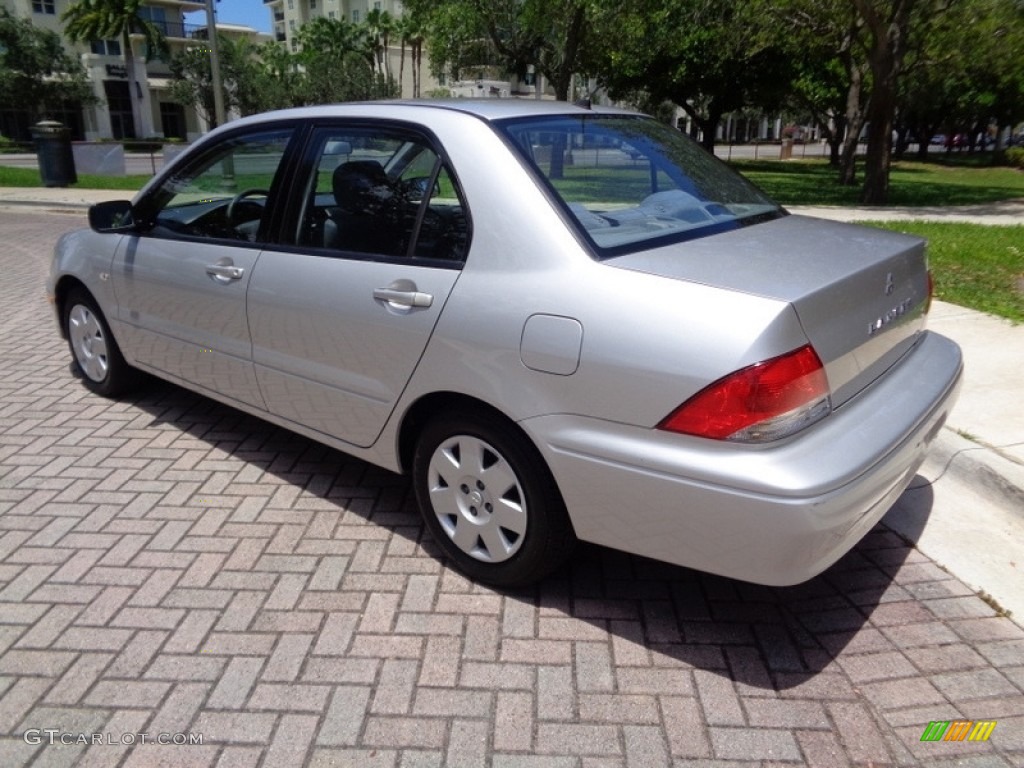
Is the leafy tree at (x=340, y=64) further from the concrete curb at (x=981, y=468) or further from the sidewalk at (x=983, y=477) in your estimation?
the concrete curb at (x=981, y=468)

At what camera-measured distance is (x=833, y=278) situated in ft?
8.52

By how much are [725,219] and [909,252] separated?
68 centimetres

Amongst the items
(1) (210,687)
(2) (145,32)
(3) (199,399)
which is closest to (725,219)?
(1) (210,687)

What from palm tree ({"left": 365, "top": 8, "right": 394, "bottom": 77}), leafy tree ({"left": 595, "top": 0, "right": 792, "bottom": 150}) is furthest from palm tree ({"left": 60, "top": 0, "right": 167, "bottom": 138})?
leafy tree ({"left": 595, "top": 0, "right": 792, "bottom": 150})

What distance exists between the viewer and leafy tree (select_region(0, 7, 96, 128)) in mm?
48719

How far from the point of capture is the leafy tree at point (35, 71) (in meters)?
48.7

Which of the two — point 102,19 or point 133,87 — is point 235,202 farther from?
point 133,87

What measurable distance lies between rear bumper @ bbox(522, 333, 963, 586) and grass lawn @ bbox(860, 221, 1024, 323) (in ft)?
11.3

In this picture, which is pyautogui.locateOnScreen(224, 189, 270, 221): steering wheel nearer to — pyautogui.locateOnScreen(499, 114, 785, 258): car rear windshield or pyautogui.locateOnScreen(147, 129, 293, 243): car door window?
pyautogui.locateOnScreen(147, 129, 293, 243): car door window

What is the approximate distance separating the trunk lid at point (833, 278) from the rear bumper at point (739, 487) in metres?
0.18

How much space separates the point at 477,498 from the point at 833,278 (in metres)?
1.43

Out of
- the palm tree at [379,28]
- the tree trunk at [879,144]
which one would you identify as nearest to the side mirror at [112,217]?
the tree trunk at [879,144]

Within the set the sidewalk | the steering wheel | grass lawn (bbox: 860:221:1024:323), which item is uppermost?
the steering wheel

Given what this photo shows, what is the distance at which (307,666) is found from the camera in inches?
109
